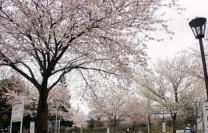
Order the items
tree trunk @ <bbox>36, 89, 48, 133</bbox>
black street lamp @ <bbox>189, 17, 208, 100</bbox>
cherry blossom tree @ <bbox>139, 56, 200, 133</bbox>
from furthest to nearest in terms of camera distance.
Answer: cherry blossom tree @ <bbox>139, 56, 200, 133</bbox> < tree trunk @ <bbox>36, 89, 48, 133</bbox> < black street lamp @ <bbox>189, 17, 208, 100</bbox>

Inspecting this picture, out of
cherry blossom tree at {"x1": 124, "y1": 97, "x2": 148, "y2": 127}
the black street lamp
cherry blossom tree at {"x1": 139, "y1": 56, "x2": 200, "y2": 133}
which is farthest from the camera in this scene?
cherry blossom tree at {"x1": 124, "y1": 97, "x2": 148, "y2": 127}

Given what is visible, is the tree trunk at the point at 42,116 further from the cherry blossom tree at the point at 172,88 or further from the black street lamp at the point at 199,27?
the cherry blossom tree at the point at 172,88

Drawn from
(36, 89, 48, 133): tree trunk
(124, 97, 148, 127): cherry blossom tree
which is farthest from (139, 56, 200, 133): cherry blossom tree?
(36, 89, 48, 133): tree trunk

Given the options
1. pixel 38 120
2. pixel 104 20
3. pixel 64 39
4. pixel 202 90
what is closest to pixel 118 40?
pixel 104 20

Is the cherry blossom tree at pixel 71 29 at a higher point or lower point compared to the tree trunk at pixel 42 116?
higher

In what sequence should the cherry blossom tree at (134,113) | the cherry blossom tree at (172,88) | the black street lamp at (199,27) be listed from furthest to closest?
the cherry blossom tree at (134,113) → the cherry blossom tree at (172,88) → the black street lamp at (199,27)

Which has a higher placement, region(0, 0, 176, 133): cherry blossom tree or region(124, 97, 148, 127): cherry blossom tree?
region(0, 0, 176, 133): cherry blossom tree

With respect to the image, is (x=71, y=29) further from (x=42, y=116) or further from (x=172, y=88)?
(x=172, y=88)

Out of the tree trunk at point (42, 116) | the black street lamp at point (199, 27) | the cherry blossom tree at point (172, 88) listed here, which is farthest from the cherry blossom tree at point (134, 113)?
the black street lamp at point (199, 27)

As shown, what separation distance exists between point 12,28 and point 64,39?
5.74 feet

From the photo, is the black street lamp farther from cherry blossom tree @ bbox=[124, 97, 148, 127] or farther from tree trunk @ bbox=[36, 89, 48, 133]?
cherry blossom tree @ bbox=[124, 97, 148, 127]

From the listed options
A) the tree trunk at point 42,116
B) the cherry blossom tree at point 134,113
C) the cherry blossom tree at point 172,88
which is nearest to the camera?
the tree trunk at point 42,116

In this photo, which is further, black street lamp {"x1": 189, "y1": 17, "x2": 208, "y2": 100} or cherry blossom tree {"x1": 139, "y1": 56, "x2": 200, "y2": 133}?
cherry blossom tree {"x1": 139, "y1": 56, "x2": 200, "y2": 133}

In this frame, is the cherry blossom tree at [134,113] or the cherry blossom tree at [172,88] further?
the cherry blossom tree at [134,113]
